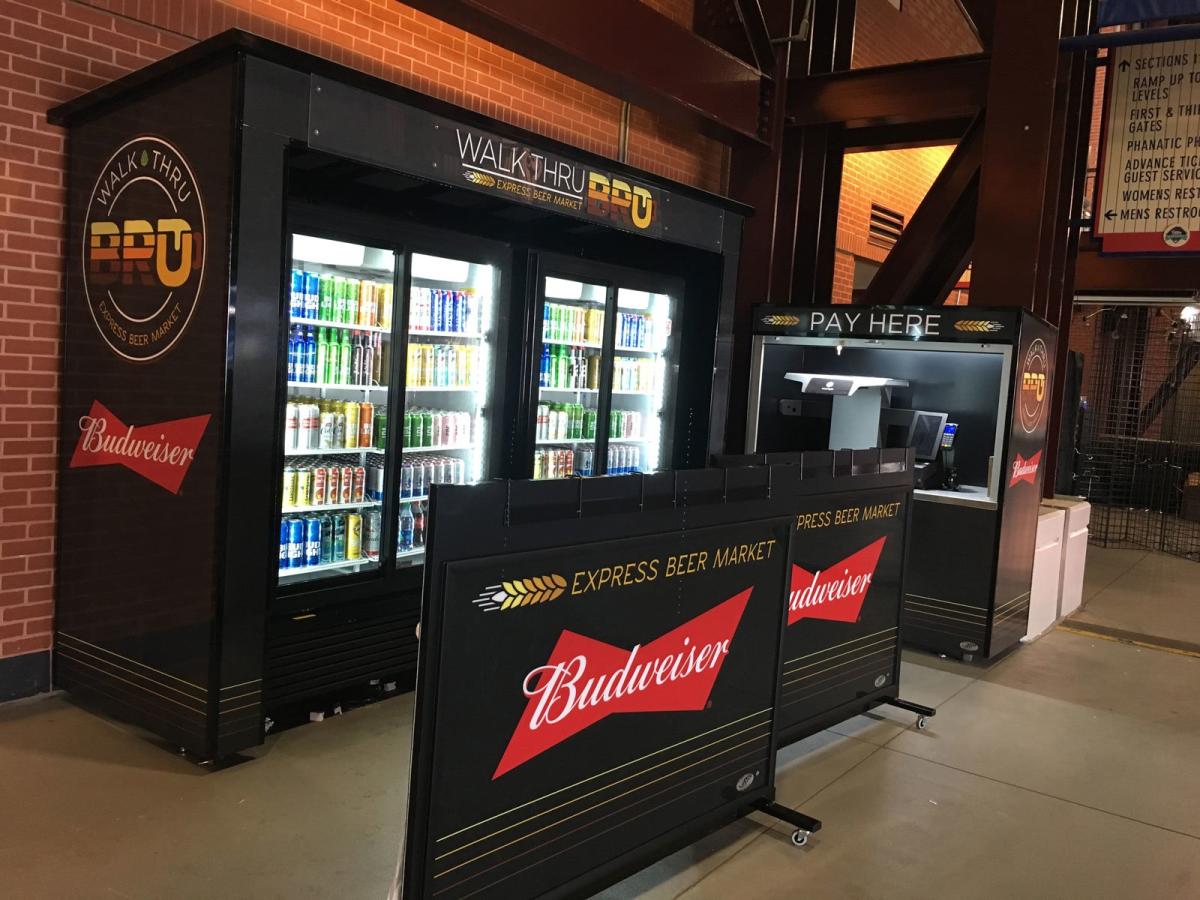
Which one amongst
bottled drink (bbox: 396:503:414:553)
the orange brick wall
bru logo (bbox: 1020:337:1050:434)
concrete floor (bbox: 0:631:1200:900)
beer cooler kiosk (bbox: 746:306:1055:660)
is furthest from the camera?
the orange brick wall

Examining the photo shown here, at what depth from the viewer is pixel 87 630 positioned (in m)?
3.98

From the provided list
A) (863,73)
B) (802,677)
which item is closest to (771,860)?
(802,677)

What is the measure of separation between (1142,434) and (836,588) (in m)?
11.9

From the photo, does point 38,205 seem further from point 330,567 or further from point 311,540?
point 330,567

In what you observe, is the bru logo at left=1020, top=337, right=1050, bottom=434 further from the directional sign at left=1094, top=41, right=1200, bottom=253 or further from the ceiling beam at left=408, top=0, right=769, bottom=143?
the ceiling beam at left=408, top=0, right=769, bottom=143

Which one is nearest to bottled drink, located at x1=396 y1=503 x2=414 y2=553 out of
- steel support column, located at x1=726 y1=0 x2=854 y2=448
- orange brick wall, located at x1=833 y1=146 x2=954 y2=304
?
steel support column, located at x1=726 y1=0 x2=854 y2=448

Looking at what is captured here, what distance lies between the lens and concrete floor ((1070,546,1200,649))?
6918 millimetres

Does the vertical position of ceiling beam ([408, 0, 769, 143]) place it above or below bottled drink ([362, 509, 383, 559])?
above

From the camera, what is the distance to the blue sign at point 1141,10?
16.6ft

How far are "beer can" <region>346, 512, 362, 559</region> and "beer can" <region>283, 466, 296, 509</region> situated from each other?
13.1 inches

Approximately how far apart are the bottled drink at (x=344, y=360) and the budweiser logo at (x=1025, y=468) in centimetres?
395

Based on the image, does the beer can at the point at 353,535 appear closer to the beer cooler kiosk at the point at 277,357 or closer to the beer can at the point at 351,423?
the beer cooler kiosk at the point at 277,357

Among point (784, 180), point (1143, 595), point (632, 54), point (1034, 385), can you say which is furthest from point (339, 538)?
point (1143, 595)

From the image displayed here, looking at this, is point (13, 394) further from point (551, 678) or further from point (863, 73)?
point (863, 73)
